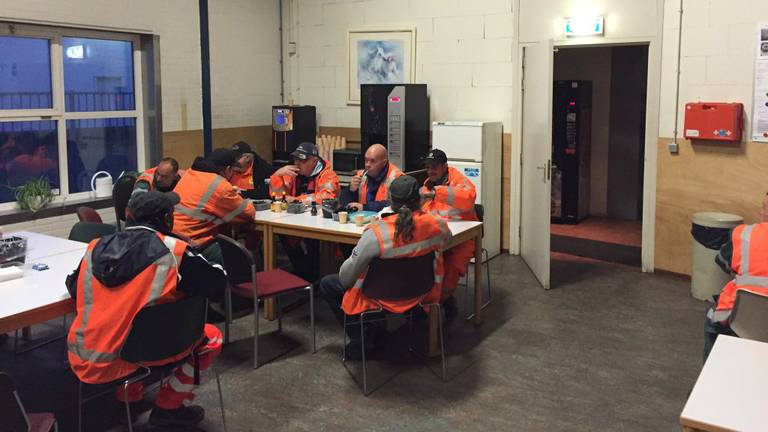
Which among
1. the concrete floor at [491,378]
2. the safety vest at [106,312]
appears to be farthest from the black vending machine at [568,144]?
the safety vest at [106,312]

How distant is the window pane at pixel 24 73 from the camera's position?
18.4 ft

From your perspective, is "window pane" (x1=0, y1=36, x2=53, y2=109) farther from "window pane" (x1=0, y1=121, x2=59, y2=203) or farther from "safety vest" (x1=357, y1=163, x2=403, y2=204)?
"safety vest" (x1=357, y1=163, x2=403, y2=204)

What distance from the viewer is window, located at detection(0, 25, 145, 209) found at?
5.71 m

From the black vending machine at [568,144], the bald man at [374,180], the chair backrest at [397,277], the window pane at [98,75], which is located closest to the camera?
the chair backrest at [397,277]

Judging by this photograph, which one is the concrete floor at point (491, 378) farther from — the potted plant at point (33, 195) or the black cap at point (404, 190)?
the potted plant at point (33, 195)

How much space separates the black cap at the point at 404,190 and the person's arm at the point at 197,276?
1.10 m

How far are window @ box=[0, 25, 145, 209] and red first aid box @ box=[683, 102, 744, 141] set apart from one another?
5033 mm

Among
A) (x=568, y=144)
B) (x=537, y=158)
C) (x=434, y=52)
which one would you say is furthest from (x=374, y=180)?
(x=568, y=144)

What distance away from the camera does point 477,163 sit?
648 cm

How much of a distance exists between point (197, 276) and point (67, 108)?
3871 millimetres

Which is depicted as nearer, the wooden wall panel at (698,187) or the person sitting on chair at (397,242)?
the person sitting on chair at (397,242)

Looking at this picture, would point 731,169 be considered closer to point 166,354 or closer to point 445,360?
point 445,360

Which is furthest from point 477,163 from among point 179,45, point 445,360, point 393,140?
point 179,45

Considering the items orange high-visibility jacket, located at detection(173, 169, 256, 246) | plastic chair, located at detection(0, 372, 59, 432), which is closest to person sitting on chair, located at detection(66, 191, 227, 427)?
plastic chair, located at detection(0, 372, 59, 432)
